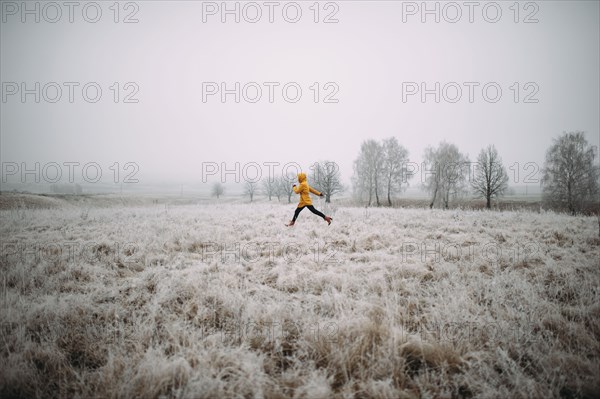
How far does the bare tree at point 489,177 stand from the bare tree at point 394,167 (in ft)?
31.1

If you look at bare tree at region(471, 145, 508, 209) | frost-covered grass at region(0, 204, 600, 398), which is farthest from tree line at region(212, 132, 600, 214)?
frost-covered grass at region(0, 204, 600, 398)

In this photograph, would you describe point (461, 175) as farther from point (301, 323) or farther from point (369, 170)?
point (301, 323)

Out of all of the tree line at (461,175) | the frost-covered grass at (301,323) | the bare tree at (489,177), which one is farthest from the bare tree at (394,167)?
the frost-covered grass at (301,323)

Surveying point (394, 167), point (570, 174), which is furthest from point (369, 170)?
point (570, 174)

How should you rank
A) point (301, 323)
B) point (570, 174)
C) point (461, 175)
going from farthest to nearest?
1. point (461, 175)
2. point (570, 174)
3. point (301, 323)

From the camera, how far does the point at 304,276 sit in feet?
13.9

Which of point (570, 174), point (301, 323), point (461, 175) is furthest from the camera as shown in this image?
point (461, 175)

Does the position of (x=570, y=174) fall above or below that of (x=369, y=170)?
below

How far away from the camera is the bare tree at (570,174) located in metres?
26.0

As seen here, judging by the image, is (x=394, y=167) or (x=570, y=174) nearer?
(x=570, y=174)

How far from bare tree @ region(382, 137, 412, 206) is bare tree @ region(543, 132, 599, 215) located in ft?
52.6

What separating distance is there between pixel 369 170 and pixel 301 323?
A: 36097mm

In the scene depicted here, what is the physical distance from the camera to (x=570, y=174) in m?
26.9

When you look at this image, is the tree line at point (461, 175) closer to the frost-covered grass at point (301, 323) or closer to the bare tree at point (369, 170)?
the bare tree at point (369, 170)
